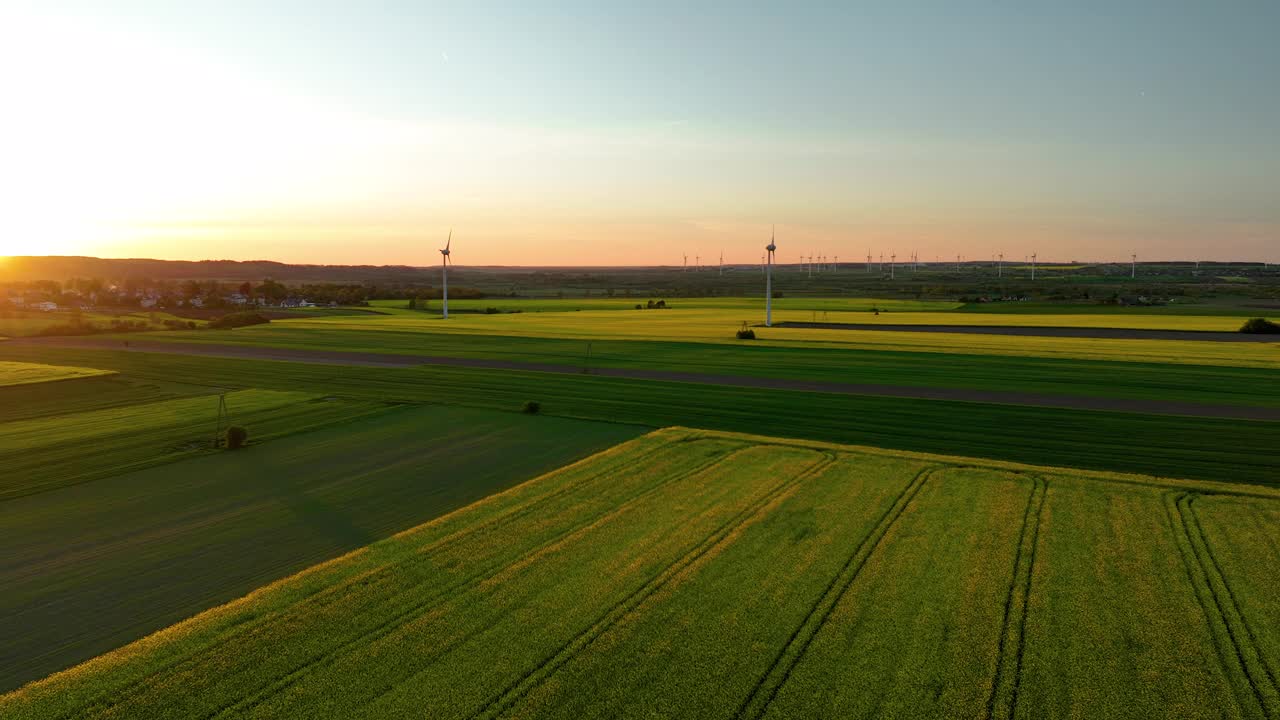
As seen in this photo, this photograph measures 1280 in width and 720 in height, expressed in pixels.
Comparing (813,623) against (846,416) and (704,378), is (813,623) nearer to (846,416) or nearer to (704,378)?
(846,416)

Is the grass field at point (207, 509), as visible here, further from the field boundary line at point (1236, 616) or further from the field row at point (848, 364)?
the field row at point (848, 364)

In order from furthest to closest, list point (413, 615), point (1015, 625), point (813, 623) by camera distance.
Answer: point (413, 615), point (813, 623), point (1015, 625)

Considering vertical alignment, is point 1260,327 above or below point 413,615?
above

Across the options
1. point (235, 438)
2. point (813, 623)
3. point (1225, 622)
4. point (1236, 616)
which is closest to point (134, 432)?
point (235, 438)

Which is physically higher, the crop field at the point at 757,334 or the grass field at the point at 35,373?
the crop field at the point at 757,334

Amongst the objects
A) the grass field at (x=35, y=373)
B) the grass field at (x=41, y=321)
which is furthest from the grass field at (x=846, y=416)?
the grass field at (x=41, y=321)

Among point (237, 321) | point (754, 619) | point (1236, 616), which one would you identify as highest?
point (237, 321)
